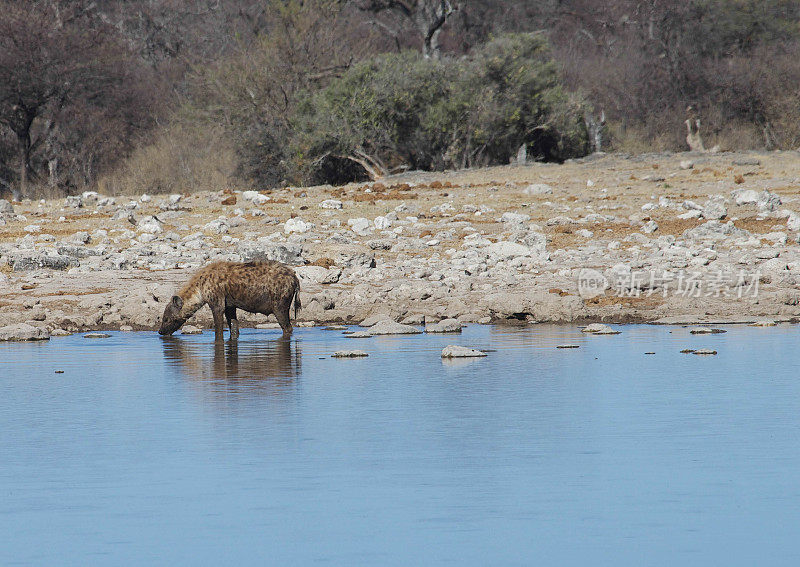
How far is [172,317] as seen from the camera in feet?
46.9

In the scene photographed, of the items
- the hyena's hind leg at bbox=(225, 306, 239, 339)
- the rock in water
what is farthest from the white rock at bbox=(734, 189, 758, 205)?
the hyena's hind leg at bbox=(225, 306, 239, 339)

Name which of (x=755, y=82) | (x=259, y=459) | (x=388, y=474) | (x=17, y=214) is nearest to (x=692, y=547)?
(x=388, y=474)

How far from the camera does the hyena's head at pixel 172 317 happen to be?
560 inches

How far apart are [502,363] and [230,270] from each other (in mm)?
3793

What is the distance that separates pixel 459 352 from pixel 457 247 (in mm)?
7677

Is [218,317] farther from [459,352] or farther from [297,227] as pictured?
[297,227]

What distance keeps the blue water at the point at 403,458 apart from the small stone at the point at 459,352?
0.25 metres

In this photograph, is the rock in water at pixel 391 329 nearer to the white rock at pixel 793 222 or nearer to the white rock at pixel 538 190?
the white rock at pixel 793 222

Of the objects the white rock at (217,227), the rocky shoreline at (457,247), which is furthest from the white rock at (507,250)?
the white rock at (217,227)

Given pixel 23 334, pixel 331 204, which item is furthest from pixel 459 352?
pixel 331 204

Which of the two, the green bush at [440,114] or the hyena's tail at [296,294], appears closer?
the hyena's tail at [296,294]

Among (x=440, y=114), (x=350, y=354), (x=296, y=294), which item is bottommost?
(x=350, y=354)

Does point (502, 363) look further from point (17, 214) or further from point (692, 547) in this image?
point (17, 214)

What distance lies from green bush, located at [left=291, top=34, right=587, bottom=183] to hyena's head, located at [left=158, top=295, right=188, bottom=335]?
51.6ft
